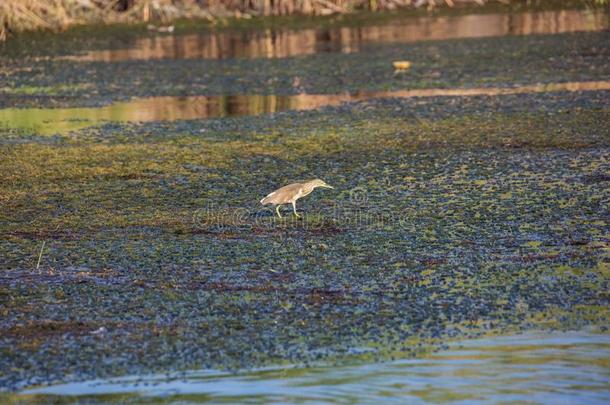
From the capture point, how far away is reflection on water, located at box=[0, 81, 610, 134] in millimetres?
13242

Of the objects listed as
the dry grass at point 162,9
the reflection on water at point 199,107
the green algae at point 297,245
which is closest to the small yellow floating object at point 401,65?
the reflection on water at point 199,107

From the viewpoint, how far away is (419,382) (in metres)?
5.39

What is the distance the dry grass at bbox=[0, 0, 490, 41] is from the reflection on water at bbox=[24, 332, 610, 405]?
1778 cm

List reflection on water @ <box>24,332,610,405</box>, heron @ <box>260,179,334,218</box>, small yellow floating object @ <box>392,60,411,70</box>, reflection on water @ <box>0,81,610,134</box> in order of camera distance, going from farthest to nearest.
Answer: small yellow floating object @ <box>392,60,411,70</box> → reflection on water @ <box>0,81,610,134</box> → heron @ <box>260,179,334,218</box> → reflection on water @ <box>24,332,610,405</box>

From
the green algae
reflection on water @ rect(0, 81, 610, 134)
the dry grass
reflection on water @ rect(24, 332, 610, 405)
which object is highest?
the dry grass

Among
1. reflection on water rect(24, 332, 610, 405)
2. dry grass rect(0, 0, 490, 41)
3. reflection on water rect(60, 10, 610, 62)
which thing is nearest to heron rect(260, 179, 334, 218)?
reflection on water rect(24, 332, 610, 405)

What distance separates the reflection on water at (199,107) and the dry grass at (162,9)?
8.37m

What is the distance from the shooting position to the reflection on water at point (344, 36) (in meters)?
19.4

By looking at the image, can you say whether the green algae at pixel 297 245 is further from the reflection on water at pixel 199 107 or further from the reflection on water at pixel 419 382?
the reflection on water at pixel 199 107

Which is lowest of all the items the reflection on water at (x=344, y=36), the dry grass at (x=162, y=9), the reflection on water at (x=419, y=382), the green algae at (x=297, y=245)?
the reflection on water at (x=419, y=382)

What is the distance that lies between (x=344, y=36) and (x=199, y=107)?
7.75m

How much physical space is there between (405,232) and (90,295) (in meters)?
2.24

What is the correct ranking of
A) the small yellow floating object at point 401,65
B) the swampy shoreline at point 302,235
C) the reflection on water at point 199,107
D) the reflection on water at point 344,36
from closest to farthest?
the swampy shoreline at point 302,235
the reflection on water at point 199,107
the small yellow floating object at point 401,65
the reflection on water at point 344,36

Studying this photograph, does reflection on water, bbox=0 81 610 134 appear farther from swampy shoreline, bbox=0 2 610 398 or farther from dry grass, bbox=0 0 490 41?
dry grass, bbox=0 0 490 41
